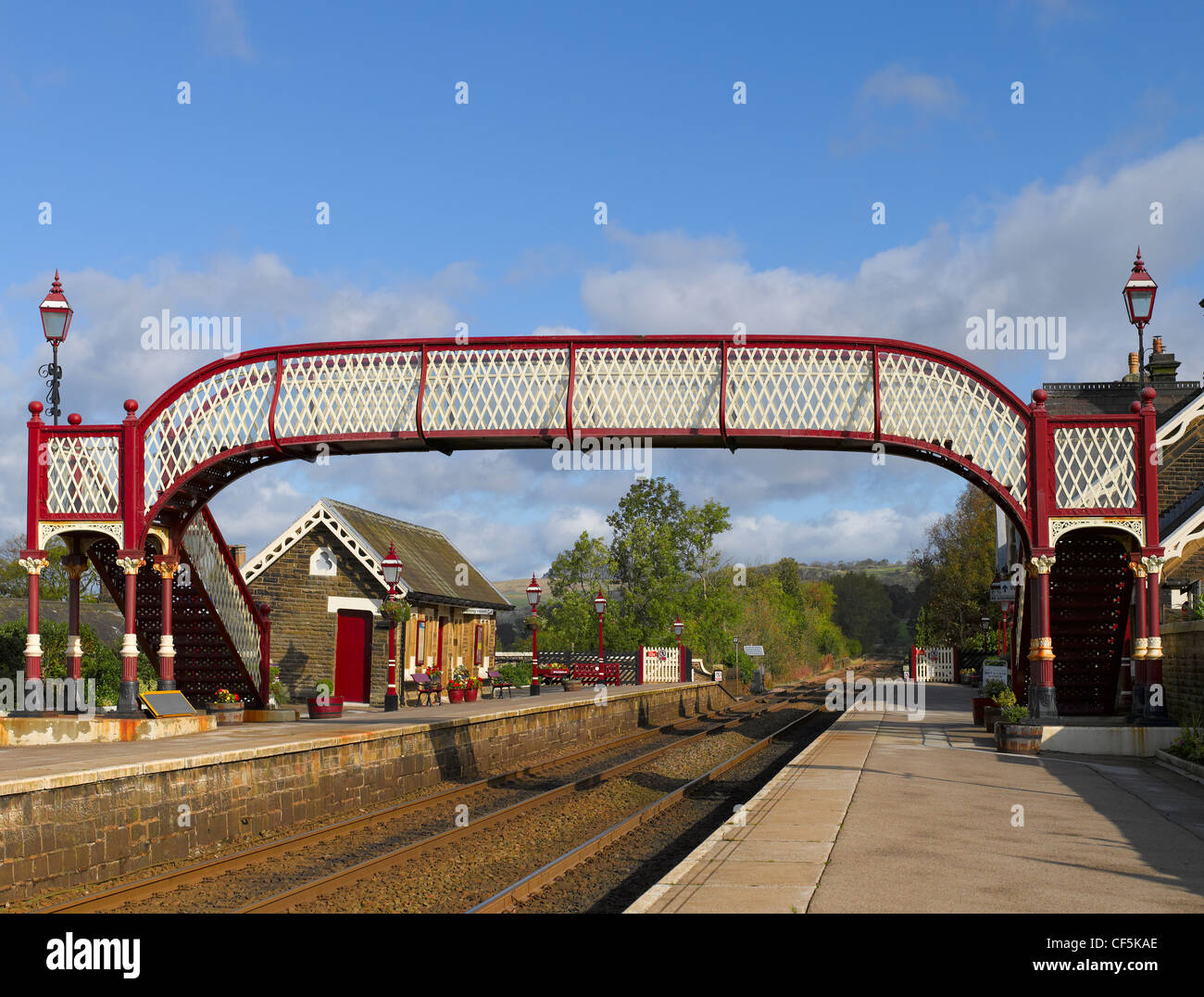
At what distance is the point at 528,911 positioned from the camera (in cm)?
891

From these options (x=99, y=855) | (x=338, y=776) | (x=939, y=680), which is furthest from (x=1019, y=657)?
(x=939, y=680)

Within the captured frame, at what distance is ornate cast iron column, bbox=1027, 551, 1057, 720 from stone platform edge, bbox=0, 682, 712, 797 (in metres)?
8.89

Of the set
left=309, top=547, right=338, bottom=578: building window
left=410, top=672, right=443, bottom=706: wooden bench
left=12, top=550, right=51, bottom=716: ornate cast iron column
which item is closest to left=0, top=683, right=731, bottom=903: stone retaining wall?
left=12, top=550, right=51, bottom=716: ornate cast iron column

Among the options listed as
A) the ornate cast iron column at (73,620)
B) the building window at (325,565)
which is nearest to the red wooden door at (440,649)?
the building window at (325,565)

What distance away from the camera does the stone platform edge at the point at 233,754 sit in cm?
974

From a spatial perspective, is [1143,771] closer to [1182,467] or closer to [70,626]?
[70,626]

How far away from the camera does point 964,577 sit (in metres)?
60.6

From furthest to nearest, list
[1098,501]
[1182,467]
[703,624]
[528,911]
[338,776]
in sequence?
1. [703,624]
2. [1182,467]
3. [1098,501]
4. [338,776]
5. [528,911]

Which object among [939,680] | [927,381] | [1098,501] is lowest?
[939,680]

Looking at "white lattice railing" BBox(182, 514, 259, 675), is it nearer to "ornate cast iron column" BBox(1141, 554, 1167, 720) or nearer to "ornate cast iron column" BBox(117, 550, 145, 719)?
"ornate cast iron column" BBox(117, 550, 145, 719)

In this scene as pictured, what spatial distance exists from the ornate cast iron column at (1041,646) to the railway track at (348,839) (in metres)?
6.76

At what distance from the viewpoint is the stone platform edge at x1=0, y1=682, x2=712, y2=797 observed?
9742 mm

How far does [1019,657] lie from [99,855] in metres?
15.7

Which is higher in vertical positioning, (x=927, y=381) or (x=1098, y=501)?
(x=927, y=381)
